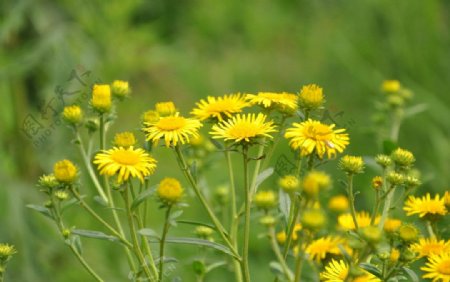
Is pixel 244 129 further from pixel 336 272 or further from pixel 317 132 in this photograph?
pixel 336 272

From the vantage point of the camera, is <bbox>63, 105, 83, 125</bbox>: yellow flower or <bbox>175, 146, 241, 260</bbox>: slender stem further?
<bbox>63, 105, 83, 125</bbox>: yellow flower

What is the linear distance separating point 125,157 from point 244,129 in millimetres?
135

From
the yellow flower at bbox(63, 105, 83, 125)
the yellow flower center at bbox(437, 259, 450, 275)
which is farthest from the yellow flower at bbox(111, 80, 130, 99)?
the yellow flower center at bbox(437, 259, 450, 275)

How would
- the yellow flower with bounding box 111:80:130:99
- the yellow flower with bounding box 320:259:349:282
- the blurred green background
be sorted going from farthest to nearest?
the blurred green background → the yellow flower with bounding box 111:80:130:99 → the yellow flower with bounding box 320:259:349:282

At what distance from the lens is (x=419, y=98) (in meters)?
2.50

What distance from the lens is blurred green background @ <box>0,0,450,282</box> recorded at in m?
1.85

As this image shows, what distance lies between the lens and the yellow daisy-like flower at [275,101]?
0.84m

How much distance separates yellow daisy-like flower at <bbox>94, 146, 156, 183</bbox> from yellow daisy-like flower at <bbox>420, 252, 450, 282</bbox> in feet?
1.01

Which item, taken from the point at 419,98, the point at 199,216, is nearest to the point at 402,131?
the point at 419,98

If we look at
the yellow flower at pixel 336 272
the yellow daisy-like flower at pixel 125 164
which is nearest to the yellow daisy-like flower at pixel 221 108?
the yellow daisy-like flower at pixel 125 164

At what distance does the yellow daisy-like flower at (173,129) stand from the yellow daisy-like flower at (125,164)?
0.03 m

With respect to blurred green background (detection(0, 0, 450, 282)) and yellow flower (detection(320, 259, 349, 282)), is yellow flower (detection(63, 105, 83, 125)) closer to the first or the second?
blurred green background (detection(0, 0, 450, 282))

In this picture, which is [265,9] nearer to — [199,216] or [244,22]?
[244,22]

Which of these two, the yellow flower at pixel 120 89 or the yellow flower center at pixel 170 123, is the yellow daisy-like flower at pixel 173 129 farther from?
the yellow flower at pixel 120 89
